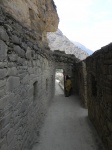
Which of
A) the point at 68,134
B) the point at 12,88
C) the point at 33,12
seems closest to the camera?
the point at 12,88

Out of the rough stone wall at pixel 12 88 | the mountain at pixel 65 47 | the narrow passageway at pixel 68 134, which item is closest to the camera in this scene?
the rough stone wall at pixel 12 88

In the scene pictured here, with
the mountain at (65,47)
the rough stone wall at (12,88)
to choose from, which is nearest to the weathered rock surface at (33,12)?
the rough stone wall at (12,88)

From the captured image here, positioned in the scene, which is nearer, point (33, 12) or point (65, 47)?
point (33, 12)

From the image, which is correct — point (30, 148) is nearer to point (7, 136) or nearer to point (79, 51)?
point (7, 136)

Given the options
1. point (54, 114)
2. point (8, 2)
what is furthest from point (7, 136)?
point (8, 2)

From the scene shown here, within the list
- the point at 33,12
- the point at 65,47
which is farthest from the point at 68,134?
the point at 65,47

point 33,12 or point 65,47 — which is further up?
point 65,47

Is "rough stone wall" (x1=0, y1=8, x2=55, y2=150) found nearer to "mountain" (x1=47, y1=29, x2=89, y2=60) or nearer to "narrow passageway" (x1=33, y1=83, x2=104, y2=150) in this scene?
"narrow passageway" (x1=33, y1=83, x2=104, y2=150)

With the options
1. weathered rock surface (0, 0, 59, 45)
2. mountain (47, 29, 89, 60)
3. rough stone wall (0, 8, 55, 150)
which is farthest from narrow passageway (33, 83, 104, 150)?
mountain (47, 29, 89, 60)

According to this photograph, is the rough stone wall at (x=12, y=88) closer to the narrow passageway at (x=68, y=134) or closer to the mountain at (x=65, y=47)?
the narrow passageway at (x=68, y=134)

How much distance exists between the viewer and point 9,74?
2.39 meters

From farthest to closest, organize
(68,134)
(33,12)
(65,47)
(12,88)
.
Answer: (65,47) → (33,12) → (68,134) → (12,88)

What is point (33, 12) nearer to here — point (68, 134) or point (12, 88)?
point (68, 134)

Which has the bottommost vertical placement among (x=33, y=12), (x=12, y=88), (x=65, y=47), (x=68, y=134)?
(x=68, y=134)
